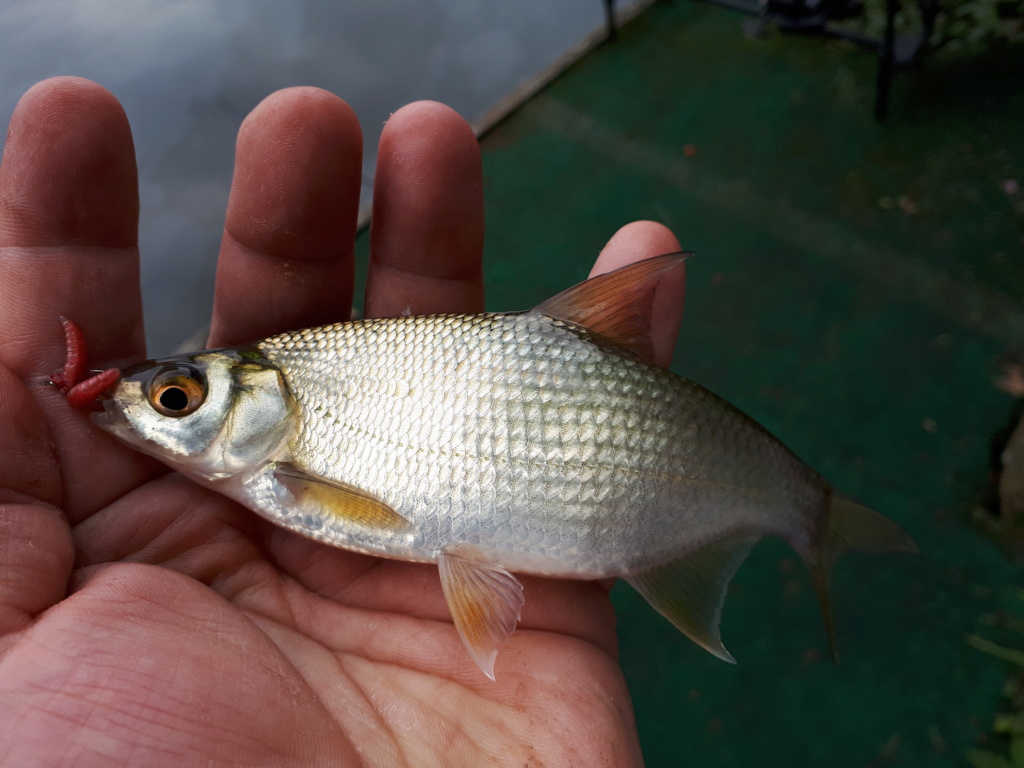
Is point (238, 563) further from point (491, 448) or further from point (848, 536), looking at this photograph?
point (848, 536)

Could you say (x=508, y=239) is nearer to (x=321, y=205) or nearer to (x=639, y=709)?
(x=321, y=205)

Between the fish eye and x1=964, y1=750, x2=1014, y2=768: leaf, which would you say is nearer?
the fish eye

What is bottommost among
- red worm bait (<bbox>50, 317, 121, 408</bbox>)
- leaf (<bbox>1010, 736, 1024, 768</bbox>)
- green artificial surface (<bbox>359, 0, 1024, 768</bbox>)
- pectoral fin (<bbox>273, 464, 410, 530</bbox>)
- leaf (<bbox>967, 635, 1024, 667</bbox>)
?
leaf (<bbox>1010, 736, 1024, 768</bbox>)

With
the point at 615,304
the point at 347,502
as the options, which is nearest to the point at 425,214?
the point at 615,304

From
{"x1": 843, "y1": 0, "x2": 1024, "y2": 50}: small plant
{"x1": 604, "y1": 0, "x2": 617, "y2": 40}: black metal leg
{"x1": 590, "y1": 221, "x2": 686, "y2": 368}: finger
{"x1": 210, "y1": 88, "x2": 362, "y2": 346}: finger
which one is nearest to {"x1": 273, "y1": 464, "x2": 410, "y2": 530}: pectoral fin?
{"x1": 210, "y1": 88, "x2": 362, "y2": 346}: finger

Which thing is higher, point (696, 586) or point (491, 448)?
point (491, 448)

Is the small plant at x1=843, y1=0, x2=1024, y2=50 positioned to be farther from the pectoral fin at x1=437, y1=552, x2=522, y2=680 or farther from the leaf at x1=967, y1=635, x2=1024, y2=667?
the pectoral fin at x1=437, y1=552, x2=522, y2=680

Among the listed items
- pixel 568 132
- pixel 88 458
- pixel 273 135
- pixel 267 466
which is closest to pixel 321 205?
pixel 273 135
